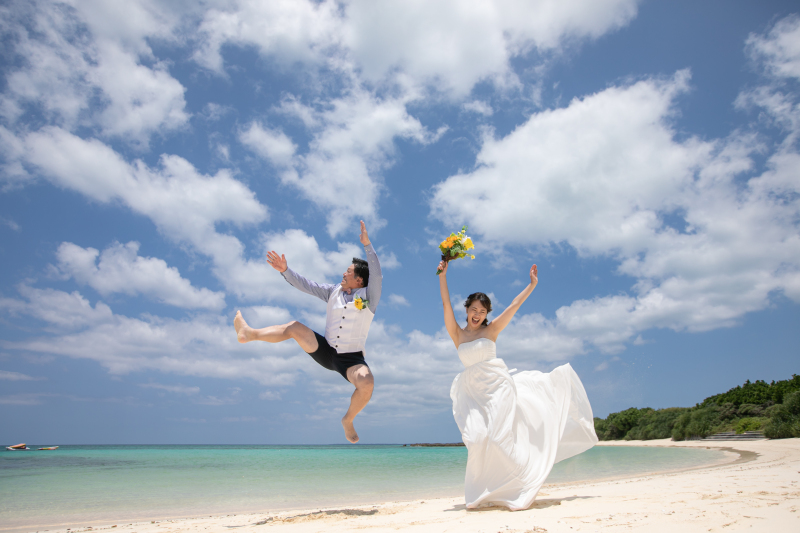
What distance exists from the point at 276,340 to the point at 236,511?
5.39m

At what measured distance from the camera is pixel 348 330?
599 centimetres

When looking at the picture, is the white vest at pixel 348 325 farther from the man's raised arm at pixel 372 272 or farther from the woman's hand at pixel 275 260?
the woman's hand at pixel 275 260

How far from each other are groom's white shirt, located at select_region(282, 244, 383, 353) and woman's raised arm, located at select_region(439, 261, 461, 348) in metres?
0.88

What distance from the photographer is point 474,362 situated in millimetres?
5727

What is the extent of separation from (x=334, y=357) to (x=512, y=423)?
2.50 metres

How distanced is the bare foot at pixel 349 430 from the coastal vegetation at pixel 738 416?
27.3 metres

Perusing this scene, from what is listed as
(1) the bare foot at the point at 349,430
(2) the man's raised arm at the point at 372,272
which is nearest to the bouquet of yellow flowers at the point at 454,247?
(2) the man's raised arm at the point at 372,272

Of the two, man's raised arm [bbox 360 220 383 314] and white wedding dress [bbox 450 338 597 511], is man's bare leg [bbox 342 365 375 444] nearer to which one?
man's raised arm [bbox 360 220 383 314]

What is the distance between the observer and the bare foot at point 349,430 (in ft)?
20.1

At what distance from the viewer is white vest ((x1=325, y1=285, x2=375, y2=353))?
19.7 ft

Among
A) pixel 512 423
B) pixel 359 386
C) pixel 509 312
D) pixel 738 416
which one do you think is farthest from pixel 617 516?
pixel 738 416

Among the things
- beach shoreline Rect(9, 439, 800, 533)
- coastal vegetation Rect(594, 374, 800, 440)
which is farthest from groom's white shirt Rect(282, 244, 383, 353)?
coastal vegetation Rect(594, 374, 800, 440)

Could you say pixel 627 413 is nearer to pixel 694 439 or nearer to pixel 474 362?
pixel 694 439

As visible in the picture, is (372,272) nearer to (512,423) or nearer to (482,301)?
(482,301)
